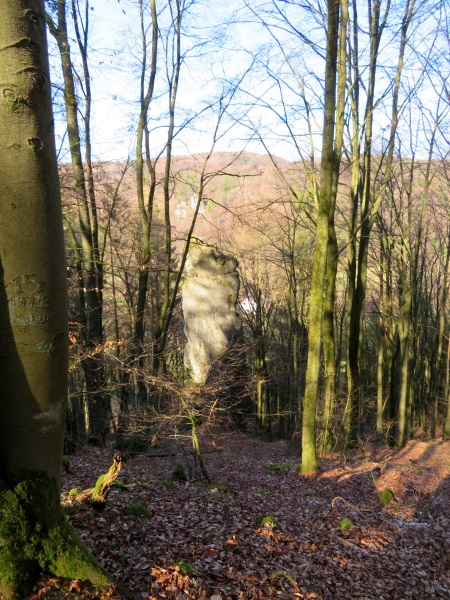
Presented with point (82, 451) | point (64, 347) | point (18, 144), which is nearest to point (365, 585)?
point (64, 347)

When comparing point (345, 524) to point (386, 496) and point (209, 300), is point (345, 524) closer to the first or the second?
point (386, 496)

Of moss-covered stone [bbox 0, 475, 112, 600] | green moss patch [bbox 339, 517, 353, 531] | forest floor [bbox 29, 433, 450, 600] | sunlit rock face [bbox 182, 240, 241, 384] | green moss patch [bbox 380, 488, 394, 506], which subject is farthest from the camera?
sunlit rock face [bbox 182, 240, 241, 384]

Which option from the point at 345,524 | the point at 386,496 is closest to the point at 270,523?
the point at 345,524

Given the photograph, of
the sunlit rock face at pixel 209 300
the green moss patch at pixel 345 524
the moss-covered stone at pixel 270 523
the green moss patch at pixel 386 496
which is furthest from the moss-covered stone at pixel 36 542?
the sunlit rock face at pixel 209 300

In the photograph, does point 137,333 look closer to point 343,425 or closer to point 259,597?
point 343,425

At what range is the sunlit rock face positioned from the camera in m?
20.3

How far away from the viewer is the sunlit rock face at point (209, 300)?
2031cm

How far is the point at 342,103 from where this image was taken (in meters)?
12.4

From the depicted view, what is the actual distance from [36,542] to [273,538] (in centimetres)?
320

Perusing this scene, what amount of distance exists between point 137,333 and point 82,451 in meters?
3.09

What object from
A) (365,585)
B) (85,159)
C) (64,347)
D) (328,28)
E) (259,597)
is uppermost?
(328,28)

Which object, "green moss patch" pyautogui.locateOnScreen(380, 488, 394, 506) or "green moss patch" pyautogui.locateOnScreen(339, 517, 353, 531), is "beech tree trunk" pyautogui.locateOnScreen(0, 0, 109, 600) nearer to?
"green moss patch" pyautogui.locateOnScreen(339, 517, 353, 531)

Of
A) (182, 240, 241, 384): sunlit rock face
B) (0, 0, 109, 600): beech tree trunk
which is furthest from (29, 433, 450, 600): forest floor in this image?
(182, 240, 241, 384): sunlit rock face

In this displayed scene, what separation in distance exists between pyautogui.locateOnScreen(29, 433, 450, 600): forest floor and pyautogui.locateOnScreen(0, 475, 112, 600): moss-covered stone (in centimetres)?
10
